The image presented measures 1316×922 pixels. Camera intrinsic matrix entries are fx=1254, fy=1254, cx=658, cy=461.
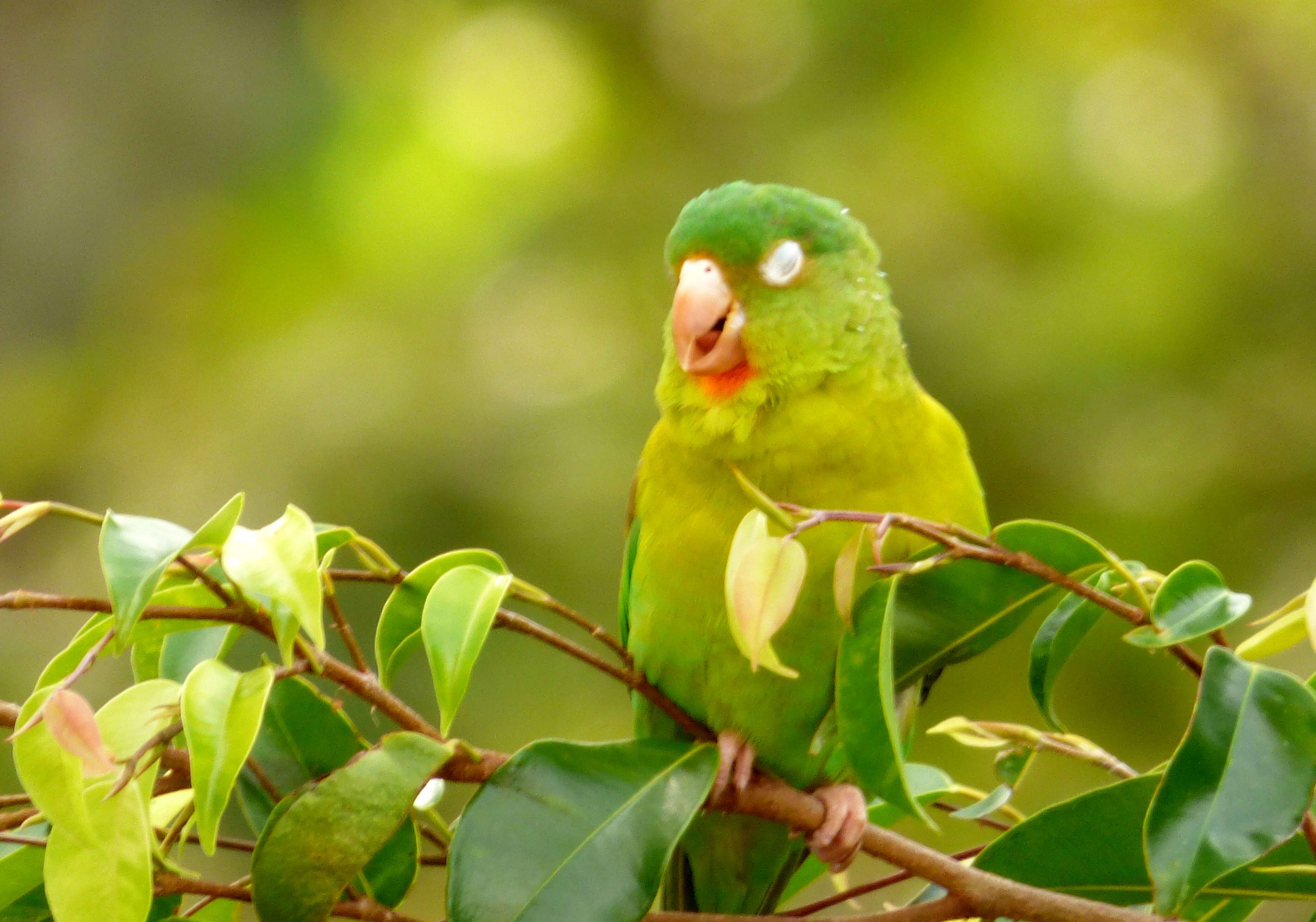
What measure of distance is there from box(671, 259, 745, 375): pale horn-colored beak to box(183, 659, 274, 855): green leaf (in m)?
0.67

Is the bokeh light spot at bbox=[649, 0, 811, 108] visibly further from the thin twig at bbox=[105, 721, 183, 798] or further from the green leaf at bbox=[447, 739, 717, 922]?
the thin twig at bbox=[105, 721, 183, 798]

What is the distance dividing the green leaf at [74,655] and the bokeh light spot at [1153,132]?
285 centimetres

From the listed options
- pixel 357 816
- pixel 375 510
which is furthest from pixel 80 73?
pixel 357 816

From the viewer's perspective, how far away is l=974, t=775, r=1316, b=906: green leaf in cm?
74

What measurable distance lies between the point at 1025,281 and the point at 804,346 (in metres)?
1.99

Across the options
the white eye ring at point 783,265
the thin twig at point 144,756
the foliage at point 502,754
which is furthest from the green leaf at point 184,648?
the white eye ring at point 783,265

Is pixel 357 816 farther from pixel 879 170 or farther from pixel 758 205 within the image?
pixel 879 170

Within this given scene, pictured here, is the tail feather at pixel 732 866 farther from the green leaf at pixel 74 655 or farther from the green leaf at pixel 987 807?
the green leaf at pixel 74 655

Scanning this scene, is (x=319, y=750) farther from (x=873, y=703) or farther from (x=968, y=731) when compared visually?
(x=968, y=731)

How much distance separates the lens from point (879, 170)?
318 cm

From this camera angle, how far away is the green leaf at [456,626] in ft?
2.32

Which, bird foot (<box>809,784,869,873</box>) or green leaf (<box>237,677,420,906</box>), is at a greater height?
green leaf (<box>237,677,420,906</box>)

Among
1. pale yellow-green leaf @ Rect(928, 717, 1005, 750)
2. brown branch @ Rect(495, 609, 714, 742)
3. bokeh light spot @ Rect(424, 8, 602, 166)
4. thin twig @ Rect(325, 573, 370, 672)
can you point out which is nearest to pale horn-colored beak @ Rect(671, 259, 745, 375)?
brown branch @ Rect(495, 609, 714, 742)

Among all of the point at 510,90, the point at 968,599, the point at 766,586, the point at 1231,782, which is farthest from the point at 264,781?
the point at 510,90
